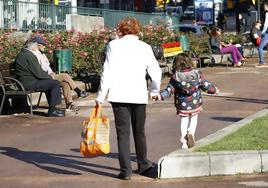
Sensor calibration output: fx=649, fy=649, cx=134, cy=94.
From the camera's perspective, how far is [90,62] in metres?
16.8

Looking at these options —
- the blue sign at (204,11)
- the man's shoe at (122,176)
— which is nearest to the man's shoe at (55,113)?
the man's shoe at (122,176)

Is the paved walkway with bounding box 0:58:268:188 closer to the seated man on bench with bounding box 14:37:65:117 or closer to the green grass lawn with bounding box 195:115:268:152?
the seated man on bench with bounding box 14:37:65:117

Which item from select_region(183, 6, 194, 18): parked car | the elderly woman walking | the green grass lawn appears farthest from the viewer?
select_region(183, 6, 194, 18): parked car

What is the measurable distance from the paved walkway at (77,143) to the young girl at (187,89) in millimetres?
729

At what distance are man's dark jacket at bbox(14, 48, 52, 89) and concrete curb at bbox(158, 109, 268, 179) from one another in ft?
17.0

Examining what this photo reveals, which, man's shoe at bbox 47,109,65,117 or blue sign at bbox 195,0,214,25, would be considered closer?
man's shoe at bbox 47,109,65,117

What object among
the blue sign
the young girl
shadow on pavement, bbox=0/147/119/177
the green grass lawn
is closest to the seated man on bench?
shadow on pavement, bbox=0/147/119/177

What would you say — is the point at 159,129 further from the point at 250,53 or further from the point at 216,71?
the point at 250,53

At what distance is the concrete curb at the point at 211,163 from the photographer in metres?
7.45

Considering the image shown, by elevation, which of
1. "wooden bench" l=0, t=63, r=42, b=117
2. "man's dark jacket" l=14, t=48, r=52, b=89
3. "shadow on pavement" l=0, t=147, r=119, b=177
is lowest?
"shadow on pavement" l=0, t=147, r=119, b=177

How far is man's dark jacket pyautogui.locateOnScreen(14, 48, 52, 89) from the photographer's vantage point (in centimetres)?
1220

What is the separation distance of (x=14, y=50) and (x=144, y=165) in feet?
26.6

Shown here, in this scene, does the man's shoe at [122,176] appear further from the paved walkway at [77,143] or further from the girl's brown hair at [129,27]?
the girl's brown hair at [129,27]

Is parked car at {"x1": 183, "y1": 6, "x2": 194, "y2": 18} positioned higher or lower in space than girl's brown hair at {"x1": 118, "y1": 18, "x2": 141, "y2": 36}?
higher
